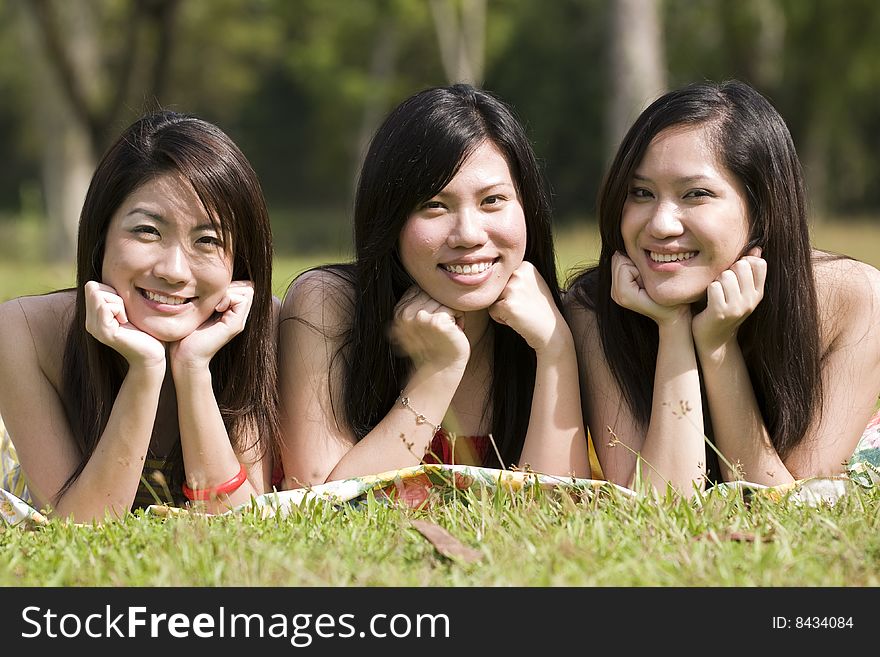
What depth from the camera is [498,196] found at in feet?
12.0

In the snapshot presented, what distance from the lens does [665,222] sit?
11.6 feet

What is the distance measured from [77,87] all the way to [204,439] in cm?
1282

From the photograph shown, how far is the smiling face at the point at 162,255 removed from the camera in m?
3.45

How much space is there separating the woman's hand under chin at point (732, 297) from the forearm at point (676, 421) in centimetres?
9

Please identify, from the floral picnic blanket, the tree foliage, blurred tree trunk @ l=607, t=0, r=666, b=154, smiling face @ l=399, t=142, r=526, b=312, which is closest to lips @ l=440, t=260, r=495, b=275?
smiling face @ l=399, t=142, r=526, b=312

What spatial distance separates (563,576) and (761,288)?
1.45m

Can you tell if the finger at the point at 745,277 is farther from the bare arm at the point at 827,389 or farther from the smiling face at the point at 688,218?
the bare arm at the point at 827,389

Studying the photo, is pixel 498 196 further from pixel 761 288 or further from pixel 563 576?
pixel 563 576

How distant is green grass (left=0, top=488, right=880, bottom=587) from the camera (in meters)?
2.55

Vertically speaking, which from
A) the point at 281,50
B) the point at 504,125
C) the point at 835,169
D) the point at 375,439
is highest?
the point at 281,50

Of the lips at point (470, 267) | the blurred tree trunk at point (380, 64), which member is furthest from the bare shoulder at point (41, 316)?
the blurred tree trunk at point (380, 64)

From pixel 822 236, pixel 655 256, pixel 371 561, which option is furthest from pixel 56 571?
pixel 822 236

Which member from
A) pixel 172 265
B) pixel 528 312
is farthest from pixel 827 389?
pixel 172 265

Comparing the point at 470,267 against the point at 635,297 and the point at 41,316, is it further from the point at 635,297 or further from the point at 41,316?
the point at 41,316
